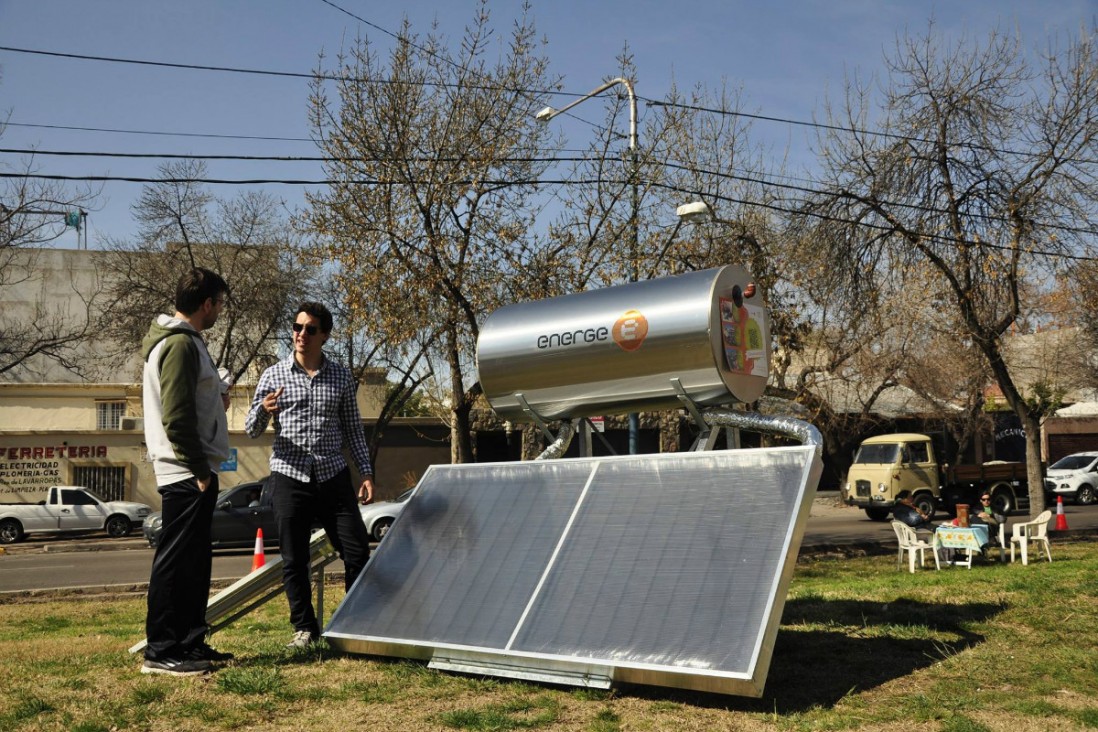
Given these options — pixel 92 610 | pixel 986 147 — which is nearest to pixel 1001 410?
pixel 986 147

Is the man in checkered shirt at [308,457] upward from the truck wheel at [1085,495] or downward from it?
upward

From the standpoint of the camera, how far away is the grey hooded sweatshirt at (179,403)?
4965 millimetres

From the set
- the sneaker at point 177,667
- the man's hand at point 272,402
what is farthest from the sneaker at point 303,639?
the man's hand at point 272,402

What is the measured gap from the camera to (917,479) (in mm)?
26531

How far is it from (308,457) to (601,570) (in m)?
2.06

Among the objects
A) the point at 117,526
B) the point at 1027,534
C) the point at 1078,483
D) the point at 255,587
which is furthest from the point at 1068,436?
the point at 255,587

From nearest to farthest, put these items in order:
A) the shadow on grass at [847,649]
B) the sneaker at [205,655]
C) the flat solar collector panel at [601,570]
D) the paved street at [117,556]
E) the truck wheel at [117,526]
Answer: the flat solar collector panel at [601,570]
the shadow on grass at [847,649]
the sneaker at [205,655]
the paved street at [117,556]
the truck wheel at [117,526]

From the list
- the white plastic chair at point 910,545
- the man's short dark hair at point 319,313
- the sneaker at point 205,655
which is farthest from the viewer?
the white plastic chair at point 910,545

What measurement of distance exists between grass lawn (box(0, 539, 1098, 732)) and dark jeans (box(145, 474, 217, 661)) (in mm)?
218

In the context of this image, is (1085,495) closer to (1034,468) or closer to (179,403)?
(1034,468)

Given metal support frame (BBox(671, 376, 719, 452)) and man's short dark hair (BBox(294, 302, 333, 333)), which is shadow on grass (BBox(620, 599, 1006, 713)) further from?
man's short dark hair (BBox(294, 302, 333, 333))

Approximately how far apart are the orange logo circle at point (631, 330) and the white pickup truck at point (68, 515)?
79.3ft

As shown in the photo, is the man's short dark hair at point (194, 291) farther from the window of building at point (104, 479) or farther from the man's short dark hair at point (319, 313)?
the window of building at point (104, 479)

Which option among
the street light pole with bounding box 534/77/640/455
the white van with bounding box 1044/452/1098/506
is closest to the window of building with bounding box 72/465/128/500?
the street light pole with bounding box 534/77/640/455
